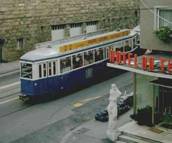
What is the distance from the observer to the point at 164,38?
23.4 meters

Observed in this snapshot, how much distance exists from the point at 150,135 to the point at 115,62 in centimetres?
376

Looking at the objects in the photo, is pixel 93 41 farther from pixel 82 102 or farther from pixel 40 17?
pixel 40 17

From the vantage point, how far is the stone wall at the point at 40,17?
1610 inches

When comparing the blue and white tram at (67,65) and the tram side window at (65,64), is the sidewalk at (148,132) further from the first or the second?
the tram side window at (65,64)

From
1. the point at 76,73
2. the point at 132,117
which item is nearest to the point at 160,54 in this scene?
the point at 132,117

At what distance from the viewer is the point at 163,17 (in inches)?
943

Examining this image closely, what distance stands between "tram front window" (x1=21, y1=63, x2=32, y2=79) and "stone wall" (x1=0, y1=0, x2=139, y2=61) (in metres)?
11.2

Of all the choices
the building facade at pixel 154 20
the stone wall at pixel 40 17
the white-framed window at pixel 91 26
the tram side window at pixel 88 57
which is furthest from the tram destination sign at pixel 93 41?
Answer: the white-framed window at pixel 91 26

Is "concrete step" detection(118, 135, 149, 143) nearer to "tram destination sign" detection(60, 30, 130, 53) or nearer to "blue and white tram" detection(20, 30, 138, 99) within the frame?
"blue and white tram" detection(20, 30, 138, 99)

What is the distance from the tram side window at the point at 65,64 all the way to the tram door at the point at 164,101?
26.8 feet

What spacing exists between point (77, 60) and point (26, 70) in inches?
152

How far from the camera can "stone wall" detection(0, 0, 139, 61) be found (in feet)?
134

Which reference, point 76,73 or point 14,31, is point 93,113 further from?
point 14,31

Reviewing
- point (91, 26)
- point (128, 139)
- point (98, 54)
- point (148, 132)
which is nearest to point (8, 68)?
point (98, 54)
